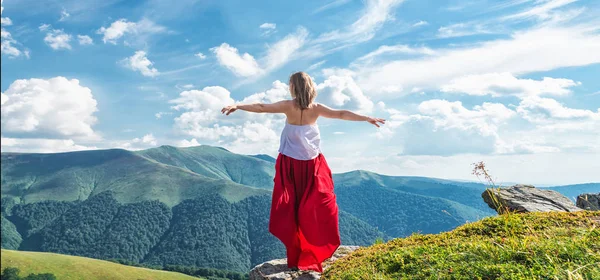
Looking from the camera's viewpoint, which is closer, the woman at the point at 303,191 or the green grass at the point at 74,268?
the woman at the point at 303,191

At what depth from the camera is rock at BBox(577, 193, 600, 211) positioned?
13516 millimetres

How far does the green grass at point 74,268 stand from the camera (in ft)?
405

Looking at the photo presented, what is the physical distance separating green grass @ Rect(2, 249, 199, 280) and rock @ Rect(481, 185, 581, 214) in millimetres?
125431

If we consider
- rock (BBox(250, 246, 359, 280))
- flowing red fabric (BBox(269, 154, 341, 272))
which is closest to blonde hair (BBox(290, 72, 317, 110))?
flowing red fabric (BBox(269, 154, 341, 272))

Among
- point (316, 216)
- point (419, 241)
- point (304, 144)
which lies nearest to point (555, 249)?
point (419, 241)

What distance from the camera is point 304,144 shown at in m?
8.57

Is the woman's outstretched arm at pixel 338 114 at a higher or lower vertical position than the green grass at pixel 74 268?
higher

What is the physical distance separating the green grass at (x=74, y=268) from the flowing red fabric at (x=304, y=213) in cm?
12648

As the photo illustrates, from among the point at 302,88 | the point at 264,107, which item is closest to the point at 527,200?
the point at 302,88

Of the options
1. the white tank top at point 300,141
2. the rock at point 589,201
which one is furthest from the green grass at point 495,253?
the rock at point 589,201

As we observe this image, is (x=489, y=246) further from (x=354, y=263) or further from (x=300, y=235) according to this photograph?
(x=300, y=235)

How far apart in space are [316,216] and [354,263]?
Result: 1.14m

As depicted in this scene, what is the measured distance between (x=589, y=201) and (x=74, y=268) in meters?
141

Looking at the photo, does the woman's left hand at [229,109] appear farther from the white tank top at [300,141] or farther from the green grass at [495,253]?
the green grass at [495,253]
